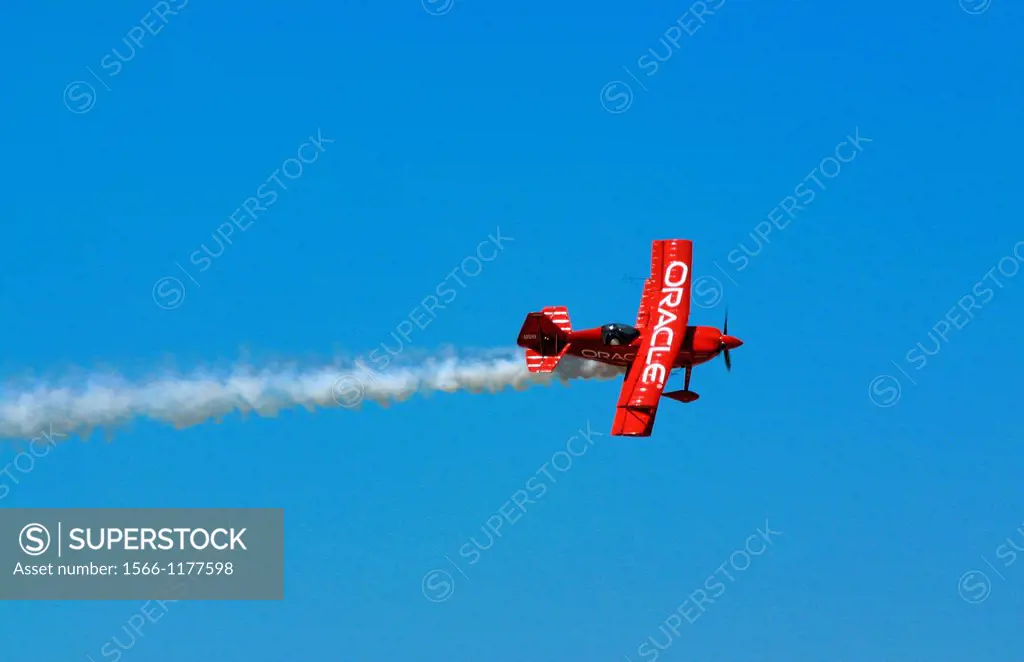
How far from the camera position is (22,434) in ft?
265

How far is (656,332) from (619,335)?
1461 mm

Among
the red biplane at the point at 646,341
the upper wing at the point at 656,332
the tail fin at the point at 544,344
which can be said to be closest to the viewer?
the upper wing at the point at 656,332

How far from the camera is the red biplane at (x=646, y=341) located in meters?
85.5

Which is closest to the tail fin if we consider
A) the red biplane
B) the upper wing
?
the red biplane

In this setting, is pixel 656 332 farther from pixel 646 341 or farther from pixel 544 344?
pixel 544 344

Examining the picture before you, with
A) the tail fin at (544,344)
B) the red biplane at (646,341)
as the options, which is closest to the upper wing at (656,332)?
the red biplane at (646,341)

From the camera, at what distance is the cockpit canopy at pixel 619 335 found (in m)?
86.8

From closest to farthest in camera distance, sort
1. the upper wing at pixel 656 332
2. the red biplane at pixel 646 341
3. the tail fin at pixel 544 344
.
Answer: the upper wing at pixel 656 332 → the red biplane at pixel 646 341 → the tail fin at pixel 544 344

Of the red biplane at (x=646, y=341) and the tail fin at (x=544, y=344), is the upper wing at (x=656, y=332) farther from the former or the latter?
the tail fin at (x=544, y=344)

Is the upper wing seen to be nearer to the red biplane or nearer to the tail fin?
the red biplane

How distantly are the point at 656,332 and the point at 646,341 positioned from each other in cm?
62

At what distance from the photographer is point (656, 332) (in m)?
86.9

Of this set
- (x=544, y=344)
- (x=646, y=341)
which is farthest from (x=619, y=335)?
(x=544, y=344)

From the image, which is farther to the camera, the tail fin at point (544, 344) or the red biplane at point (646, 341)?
the tail fin at point (544, 344)
